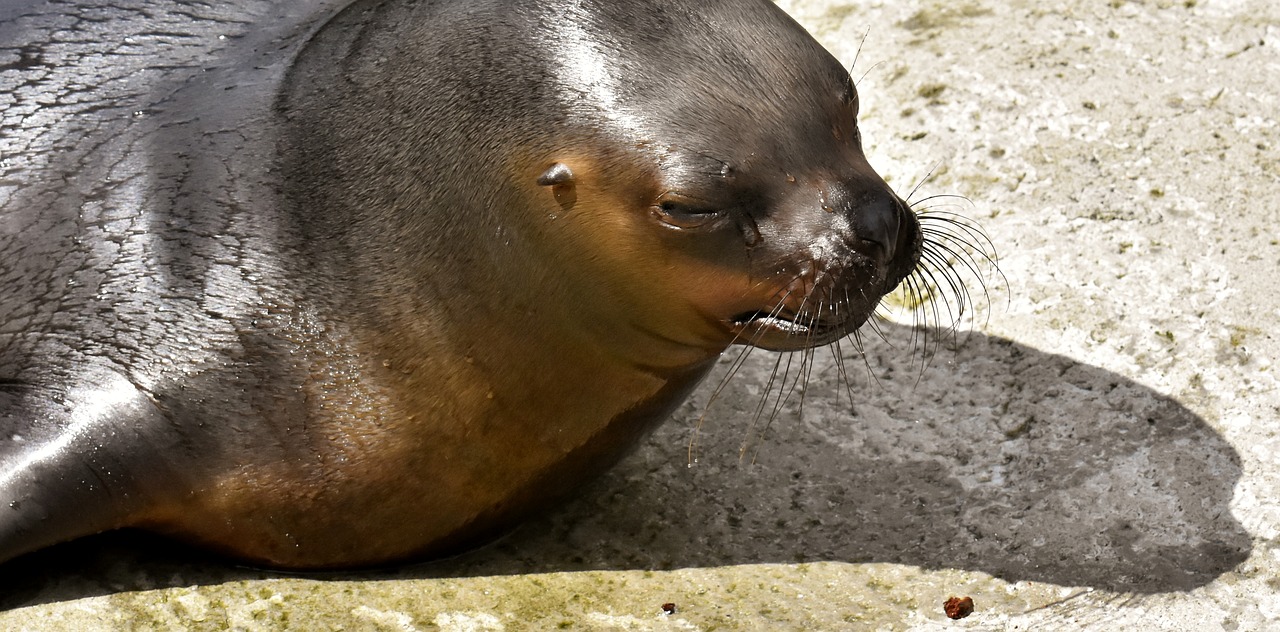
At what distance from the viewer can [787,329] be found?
412cm

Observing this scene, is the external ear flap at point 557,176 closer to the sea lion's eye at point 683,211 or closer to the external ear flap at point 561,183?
the external ear flap at point 561,183

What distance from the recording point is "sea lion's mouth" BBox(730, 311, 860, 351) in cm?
411

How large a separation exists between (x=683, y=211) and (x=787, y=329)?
0.42 metres

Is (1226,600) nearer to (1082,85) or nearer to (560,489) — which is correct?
(560,489)

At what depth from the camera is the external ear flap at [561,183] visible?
4105 mm

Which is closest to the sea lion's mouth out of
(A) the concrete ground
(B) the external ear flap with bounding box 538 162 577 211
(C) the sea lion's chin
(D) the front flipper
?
(C) the sea lion's chin

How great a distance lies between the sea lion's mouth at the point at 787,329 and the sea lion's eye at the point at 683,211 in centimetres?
30

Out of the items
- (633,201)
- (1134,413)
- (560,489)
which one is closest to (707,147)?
(633,201)

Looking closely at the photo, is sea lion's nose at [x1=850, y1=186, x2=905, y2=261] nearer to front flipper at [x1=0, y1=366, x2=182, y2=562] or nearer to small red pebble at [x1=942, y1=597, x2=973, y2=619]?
small red pebble at [x1=942, y1=597, x2=973, y2=619]

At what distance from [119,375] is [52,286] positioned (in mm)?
393

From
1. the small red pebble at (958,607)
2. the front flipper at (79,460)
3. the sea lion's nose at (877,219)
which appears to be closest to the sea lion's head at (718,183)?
the sea lion's nose at (877,219)

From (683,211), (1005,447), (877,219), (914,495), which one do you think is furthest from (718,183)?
(1005,447)

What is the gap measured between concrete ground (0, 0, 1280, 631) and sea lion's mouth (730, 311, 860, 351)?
0.81m

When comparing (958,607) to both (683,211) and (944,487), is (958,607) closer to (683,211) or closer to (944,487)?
(944,487)
